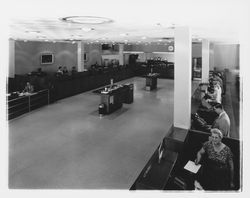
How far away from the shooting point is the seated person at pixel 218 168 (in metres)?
Result: 3.21

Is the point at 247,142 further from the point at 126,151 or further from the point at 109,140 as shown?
the point at 109,140

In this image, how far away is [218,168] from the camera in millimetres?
3242

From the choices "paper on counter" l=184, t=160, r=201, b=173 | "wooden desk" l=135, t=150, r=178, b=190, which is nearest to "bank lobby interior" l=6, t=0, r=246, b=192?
"wooden desk" l=135, t=150, r=178, b=190

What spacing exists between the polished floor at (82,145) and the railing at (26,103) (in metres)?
0.35

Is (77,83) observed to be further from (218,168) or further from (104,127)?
(218,168)

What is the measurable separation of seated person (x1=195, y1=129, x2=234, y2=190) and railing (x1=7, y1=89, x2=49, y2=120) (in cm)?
737

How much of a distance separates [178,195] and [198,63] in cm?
2041

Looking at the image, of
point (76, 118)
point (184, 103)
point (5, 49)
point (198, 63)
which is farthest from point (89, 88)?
point (5, 49)

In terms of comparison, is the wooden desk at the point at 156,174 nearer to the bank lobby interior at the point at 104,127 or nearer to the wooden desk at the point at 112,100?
the bank lobby interior at the point at 104,127

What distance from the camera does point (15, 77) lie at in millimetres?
12688

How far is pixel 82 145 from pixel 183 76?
10.5ft

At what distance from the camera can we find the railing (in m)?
8.50

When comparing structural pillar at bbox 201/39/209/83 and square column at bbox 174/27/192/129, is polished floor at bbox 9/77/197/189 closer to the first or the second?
square column at bbox 174/27/192/129

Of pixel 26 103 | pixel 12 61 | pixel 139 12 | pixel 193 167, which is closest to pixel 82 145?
pixel 193 167
